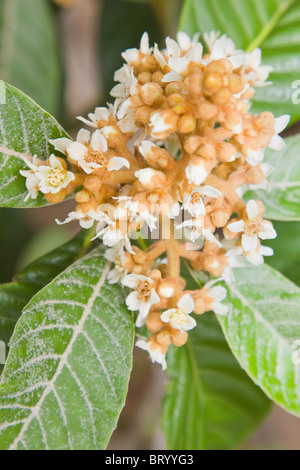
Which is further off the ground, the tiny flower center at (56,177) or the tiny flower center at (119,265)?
the tiny flower center at (56,177)

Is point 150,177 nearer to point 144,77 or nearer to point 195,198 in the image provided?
point 195,198

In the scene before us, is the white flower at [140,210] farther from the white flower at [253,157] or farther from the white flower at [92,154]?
the white flower at [253,157]

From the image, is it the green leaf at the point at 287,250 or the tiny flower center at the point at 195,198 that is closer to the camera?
the tiny flower center at the point at 195,198

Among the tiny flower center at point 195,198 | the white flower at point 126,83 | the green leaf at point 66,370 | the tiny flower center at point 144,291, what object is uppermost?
the white flower at point 126,83

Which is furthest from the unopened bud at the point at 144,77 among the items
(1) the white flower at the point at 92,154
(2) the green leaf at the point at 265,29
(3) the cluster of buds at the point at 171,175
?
(2) the green leaf at the point at 265,29

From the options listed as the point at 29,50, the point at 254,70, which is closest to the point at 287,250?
the point at 254,70

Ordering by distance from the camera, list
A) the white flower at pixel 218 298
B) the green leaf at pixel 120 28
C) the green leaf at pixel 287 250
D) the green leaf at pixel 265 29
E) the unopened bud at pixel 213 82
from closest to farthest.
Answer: the unopened bud at pixel 213 82 < the white flower at pixel 218 298 < the green leaf at pixel 265 29 < the green leaf at pixel 287 250 < the green leaf at pixel 120 28
